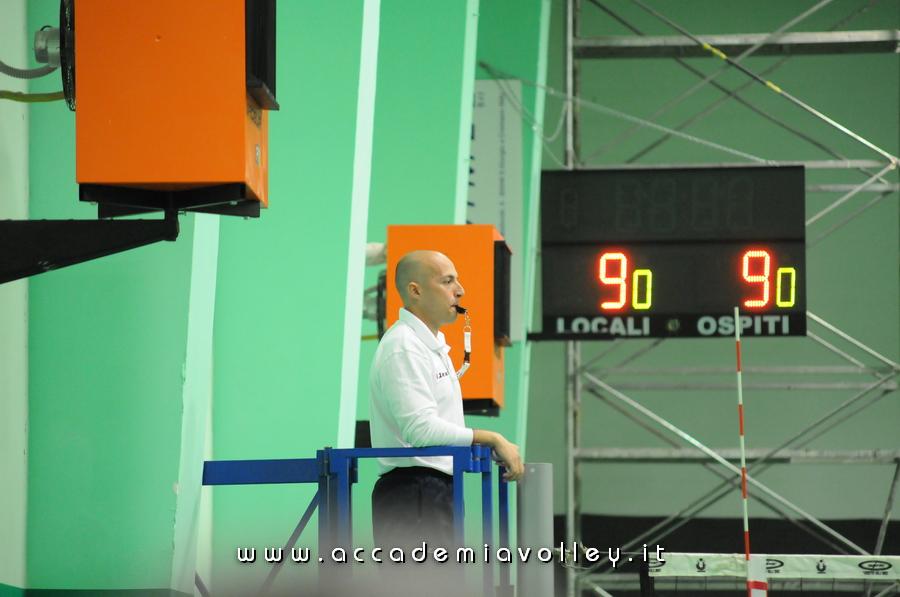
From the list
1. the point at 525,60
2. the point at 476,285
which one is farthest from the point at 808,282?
the point at 476,285

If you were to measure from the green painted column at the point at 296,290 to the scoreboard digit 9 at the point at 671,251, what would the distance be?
133 inches

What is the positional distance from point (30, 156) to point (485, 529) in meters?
1.59

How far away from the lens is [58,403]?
3984mm

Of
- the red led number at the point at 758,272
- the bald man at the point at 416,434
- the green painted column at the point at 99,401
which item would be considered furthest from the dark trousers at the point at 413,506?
the red led number at the point at 758,272

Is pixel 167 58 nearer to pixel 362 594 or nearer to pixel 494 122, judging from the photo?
pixel 362 594

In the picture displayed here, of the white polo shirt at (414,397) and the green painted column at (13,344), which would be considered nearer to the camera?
the green painted column at (13,344)

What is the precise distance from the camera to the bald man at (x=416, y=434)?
3963 millimetres

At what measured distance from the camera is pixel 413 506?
4.02 meters

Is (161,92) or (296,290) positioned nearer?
(161,92)

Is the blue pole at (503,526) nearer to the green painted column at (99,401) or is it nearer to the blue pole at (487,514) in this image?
the blue pole at (487,514)

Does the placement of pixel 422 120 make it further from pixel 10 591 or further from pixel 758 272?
pixel 10 591

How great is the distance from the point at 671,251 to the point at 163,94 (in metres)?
5.60

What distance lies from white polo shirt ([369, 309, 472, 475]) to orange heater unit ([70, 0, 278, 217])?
1.06m

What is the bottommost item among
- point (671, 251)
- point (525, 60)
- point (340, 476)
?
point (340, 476)
